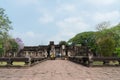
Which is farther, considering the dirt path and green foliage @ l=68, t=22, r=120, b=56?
green foliage @ l=68, t=22, r=120, b=56

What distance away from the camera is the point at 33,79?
35.5ft

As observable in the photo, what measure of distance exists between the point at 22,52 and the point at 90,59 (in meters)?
66.3

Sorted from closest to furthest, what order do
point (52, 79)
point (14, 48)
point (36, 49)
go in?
1. point (52, 79)
2. point (36, 49)
3. point (14, 48)

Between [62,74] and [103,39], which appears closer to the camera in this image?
[62,74]

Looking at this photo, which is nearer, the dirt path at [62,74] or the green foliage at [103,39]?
the dirt path at [62,74]

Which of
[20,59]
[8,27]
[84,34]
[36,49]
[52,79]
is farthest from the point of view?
[84,34]

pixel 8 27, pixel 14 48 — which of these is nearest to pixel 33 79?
pixel 8 27

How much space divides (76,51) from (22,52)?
17.8m

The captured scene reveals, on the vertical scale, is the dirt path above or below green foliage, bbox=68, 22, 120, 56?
below

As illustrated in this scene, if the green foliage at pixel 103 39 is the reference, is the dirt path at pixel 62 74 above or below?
below

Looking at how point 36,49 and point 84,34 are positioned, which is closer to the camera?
point 36,49

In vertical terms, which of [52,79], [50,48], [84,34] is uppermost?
[84,34]

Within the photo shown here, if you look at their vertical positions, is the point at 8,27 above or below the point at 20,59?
above

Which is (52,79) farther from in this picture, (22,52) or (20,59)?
(22,52)
